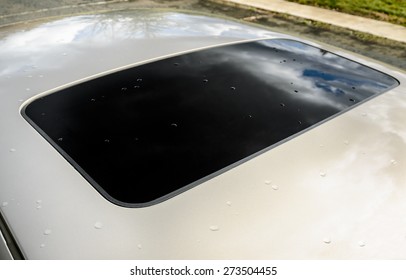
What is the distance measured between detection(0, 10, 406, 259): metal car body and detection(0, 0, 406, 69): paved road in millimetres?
4969

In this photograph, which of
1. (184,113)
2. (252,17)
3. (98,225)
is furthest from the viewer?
(252,17)

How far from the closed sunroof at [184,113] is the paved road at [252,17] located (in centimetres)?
454

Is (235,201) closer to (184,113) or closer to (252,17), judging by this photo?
(184,113)

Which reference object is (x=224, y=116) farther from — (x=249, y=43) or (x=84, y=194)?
(x=249, y=43)

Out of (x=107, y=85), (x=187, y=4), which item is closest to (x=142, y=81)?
(x=107, y=85)

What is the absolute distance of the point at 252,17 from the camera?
7.83 meters

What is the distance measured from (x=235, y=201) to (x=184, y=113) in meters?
0.44

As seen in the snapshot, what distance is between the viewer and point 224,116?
143 cm

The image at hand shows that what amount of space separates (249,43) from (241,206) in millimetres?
1152

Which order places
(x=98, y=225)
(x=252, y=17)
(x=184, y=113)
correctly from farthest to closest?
(x=252, y=17), (x=184, y=113), (x=98, y=225)

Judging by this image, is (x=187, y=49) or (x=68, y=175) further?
(x=187, y=49)

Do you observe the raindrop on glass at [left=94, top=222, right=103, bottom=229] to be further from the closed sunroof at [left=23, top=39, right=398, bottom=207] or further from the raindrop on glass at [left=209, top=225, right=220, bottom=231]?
the raindrop on glass at [left=209, top=225, right=220, bottom=231]

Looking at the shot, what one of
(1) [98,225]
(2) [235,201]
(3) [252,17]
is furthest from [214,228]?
(3) [252,17]

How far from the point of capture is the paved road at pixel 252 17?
6.48m
